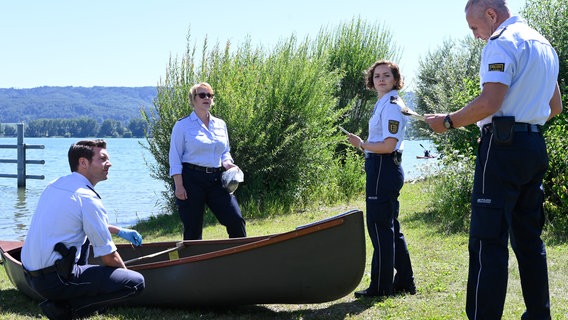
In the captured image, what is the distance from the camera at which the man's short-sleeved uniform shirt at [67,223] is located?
14.6 ft

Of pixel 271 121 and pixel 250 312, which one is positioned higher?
pixel 271 121

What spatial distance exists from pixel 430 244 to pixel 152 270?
4052 millimetres

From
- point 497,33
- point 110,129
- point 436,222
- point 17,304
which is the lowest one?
point 110,129

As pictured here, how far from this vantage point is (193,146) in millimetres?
6371

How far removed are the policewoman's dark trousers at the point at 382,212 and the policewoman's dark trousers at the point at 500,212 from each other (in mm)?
1251

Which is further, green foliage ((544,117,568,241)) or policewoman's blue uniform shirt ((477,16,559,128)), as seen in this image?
green foliage ((544,117,568,241))

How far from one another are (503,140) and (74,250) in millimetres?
2876

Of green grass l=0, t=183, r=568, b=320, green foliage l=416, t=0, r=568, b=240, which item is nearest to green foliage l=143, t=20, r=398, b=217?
green foliage l=416, t=0, r=568, b=240

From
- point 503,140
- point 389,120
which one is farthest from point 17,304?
point 503,140

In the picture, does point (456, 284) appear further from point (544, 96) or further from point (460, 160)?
point (460, 160)

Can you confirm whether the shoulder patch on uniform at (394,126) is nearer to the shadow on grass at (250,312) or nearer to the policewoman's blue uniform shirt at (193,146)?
the shadow on grass at (250,312)

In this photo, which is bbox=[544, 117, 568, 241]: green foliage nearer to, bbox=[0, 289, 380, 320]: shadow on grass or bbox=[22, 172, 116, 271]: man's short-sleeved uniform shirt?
bbox=[0, 289, 380, 320]: shadow on grass

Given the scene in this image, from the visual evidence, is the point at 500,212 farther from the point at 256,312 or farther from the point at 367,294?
the point at 256,312

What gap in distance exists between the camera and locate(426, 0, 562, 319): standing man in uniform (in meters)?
3.85
